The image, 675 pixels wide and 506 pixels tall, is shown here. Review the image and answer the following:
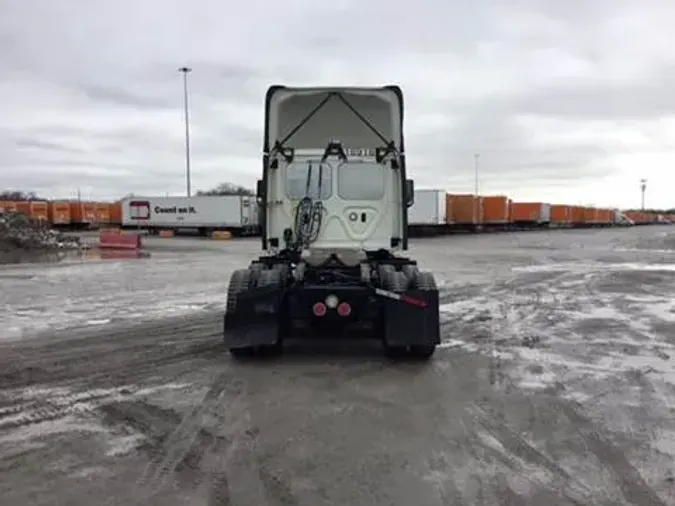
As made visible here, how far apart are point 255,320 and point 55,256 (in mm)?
27166

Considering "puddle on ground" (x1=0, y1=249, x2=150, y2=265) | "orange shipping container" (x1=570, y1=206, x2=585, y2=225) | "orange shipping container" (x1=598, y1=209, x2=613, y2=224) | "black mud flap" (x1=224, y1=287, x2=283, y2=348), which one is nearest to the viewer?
"black mud flap" (x1=224, y1=287, x2=283, y2=348)

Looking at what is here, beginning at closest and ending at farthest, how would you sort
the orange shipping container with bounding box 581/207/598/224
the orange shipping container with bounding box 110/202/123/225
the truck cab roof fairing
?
the truck cab roof fairing < the orange shipping container with bounding box 110/202/123/225 < the orange shipping container with bounding box 581/207/598/224

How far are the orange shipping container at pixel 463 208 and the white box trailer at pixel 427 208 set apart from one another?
6.23 m

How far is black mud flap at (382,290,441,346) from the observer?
9375 millimetres

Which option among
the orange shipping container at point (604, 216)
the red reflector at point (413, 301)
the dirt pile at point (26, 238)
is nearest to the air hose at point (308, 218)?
the red reflector at point (413, 301)

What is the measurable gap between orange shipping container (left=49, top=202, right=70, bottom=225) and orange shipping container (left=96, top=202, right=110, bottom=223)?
2.85 m

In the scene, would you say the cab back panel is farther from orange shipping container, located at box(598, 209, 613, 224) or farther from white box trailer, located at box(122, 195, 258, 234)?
orange shipping container, located at box(598, 209, 613, 224)

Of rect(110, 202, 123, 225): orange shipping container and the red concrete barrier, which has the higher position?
rect(110, 202, 123, 225): orange shipping container

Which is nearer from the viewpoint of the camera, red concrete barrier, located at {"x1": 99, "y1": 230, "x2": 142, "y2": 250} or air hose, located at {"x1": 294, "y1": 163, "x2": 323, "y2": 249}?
air hose, located at {"x1": 294, "y1": 163, "x2": 323, "y2": 249}

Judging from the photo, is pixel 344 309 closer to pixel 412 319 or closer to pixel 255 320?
pixel 412 319

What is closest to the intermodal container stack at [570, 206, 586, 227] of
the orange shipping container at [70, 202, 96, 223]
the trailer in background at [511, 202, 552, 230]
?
the trailer in background at [511, 202, 552, 230]

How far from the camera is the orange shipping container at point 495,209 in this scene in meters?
77.2

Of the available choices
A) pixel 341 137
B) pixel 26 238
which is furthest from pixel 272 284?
pixel 26 238

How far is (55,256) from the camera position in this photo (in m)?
34.1
